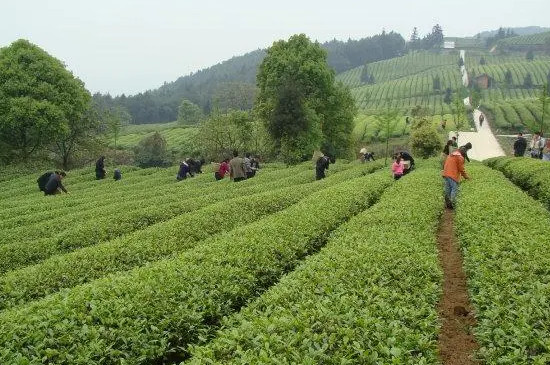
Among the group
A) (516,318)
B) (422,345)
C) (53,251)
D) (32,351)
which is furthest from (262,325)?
(53,251)

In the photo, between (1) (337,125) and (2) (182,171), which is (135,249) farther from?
(1) (337,125)

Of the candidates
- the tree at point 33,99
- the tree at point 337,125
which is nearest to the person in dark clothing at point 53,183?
the tree at point 33,99

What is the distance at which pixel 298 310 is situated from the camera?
675 centimetres

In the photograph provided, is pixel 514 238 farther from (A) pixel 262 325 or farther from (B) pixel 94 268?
(B) pixel 94 268

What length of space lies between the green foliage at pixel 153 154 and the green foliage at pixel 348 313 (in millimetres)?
56653

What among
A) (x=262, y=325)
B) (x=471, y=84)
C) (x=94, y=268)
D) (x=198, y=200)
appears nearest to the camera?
(x=262, y=325)

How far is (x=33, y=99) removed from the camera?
156 feet

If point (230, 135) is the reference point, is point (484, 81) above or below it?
above

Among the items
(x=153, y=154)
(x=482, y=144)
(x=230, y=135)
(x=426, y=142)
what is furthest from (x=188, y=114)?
(x=426, y=142)

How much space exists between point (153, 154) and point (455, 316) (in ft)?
200

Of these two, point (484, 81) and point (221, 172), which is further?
point (484, 81)

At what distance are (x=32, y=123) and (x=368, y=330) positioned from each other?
167 feet

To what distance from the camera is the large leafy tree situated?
48.2 m

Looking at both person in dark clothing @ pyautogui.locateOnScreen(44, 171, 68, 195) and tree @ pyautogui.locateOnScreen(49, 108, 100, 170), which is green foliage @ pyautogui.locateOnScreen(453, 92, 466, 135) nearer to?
tree @ pyautogui.locateOnScreen(49, 108, 100, 170)
